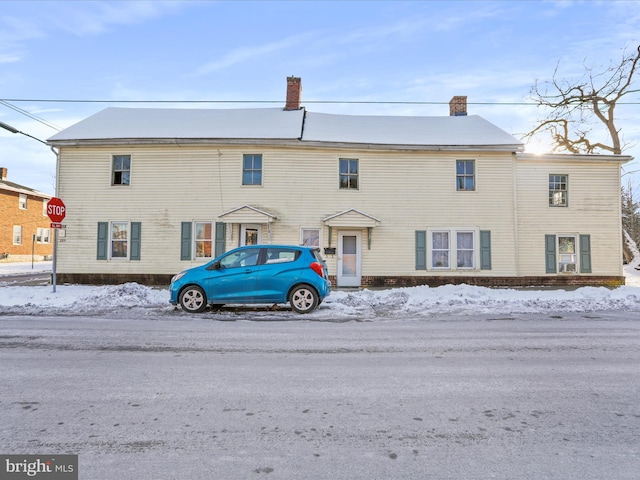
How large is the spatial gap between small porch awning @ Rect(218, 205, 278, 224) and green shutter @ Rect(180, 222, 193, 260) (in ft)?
5.54

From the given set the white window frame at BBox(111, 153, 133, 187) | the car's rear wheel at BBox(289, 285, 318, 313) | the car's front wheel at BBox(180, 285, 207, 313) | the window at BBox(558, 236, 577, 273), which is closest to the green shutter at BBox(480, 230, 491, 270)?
the window at BBox(558, 236, 577, 273)

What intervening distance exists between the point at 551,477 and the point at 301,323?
662 centimetres

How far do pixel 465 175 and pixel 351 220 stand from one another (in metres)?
5.48

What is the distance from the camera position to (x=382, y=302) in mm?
12289

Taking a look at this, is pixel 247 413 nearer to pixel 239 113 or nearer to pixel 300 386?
pixel 300 386

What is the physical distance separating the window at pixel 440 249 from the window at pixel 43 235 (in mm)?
38469

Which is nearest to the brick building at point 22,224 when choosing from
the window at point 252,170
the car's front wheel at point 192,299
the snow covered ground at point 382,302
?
the window at point 252,170

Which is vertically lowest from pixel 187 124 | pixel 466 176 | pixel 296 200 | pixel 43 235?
pixel 43 235

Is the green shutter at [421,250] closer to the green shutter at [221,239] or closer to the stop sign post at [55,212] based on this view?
the green shutter at [221,239]

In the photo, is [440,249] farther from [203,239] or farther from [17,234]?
[17,234]

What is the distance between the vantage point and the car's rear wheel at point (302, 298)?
33.9 feet

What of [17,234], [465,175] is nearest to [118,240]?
[465,175]

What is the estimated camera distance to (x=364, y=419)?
146 inches

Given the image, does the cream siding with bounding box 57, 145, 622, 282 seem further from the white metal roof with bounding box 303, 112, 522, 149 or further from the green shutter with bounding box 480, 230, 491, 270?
the white metal roof with bounding box 303, 112, 522, 149
